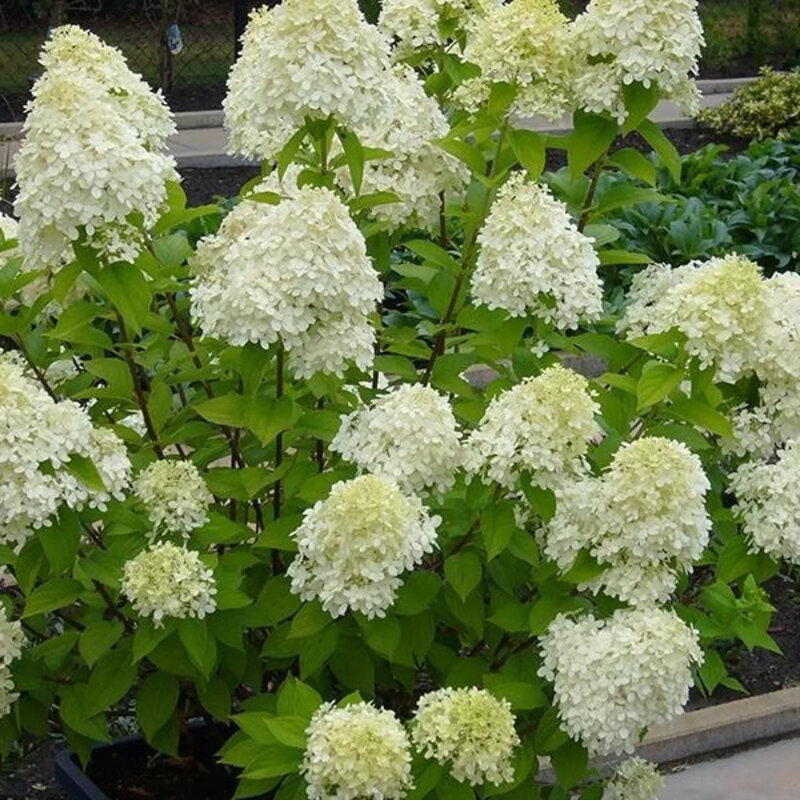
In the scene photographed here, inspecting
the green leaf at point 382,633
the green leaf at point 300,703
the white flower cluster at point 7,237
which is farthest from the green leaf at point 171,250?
the green leaf at point 300,703

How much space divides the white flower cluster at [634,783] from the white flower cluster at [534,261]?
1041 mm

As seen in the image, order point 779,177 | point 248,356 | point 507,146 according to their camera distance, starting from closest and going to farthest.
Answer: point 248,356
point 507,146
point 779,177

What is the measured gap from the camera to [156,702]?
327 cm

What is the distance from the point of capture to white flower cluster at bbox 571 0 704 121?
313cm

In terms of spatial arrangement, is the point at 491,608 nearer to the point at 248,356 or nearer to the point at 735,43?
the point at 248,356

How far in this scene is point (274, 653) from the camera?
3098 mm

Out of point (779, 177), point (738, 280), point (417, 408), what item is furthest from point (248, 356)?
point (779, 177)

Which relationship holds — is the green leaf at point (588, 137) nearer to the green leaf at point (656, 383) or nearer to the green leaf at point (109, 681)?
the green leaf at point (656, 383)

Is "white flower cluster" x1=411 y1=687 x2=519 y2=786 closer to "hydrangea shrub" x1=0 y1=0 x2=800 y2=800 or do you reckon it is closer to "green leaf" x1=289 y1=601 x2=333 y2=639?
"hydrangea shrub" x1=0 y1=0 x2=800 y2=800

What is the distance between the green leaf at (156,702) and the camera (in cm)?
326

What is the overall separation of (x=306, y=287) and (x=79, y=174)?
16.7 inches

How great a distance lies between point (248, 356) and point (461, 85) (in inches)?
37.6

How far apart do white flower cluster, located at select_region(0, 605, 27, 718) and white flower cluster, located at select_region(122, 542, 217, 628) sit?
32 cm

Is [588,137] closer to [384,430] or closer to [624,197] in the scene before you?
[624,197]
